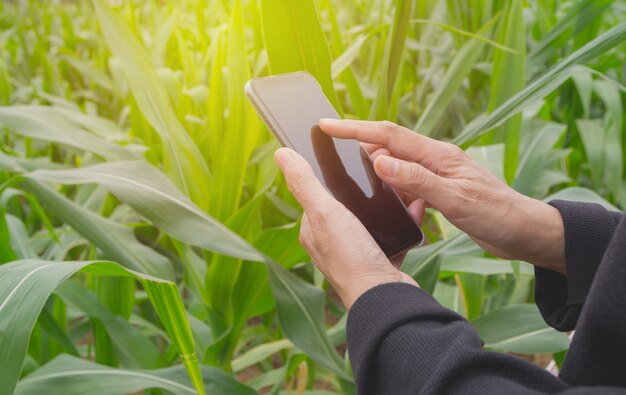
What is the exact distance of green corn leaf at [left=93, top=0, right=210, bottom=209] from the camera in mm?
786

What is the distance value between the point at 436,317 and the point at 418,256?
32cm

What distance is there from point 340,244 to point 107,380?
11.9 inches

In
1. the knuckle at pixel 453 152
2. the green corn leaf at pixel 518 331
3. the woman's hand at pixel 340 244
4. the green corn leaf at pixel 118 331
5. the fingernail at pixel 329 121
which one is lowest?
the green corn leaf at pixel 518 331

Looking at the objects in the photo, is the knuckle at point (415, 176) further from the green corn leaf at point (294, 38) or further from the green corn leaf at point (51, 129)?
the green corn leaf at point (51, 129)

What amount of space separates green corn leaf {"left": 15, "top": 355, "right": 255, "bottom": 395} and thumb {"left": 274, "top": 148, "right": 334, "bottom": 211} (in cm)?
26

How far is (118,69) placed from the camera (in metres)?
1.46

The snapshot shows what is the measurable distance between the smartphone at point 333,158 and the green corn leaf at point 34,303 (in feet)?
0.53

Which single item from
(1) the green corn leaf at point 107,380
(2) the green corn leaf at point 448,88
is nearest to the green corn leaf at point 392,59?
(2) the green corn leaf at point 448,88

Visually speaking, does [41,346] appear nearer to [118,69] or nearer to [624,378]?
[624,378]

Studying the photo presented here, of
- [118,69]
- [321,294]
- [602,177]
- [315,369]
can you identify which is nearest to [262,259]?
[321,294]

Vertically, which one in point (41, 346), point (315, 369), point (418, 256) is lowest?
Result: point (315, 369)

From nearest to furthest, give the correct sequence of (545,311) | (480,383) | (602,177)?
(480,383) → (545,311) → (602,177)

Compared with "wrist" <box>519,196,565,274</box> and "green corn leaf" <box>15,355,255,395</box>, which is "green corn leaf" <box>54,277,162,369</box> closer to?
"green corn leaf" <box>15,355,255,395</box>

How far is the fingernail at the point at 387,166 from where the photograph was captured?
0.48 meters
